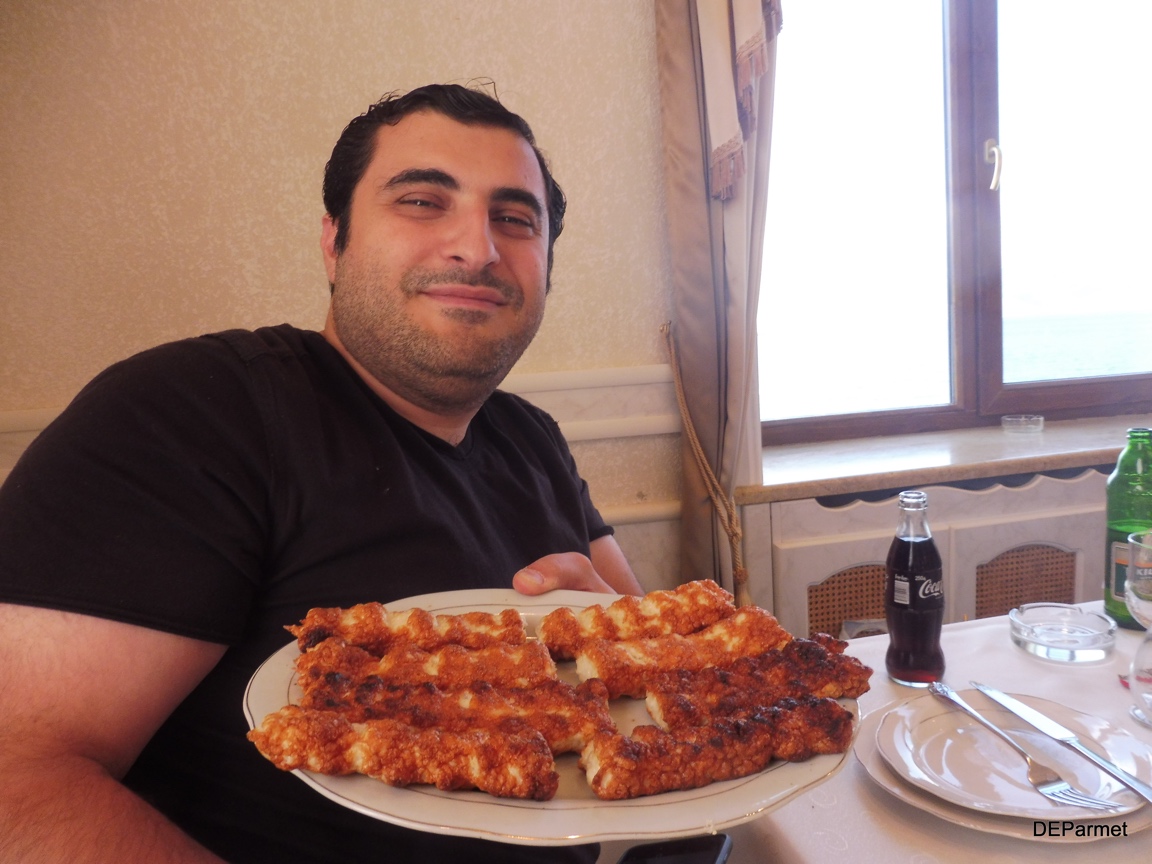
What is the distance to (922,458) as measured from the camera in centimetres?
235

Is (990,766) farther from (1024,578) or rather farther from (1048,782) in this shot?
(1024,578)

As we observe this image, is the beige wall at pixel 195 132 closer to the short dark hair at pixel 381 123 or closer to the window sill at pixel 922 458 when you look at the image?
the short dark hair at pixel 381 123

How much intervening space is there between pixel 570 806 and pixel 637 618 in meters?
0.34

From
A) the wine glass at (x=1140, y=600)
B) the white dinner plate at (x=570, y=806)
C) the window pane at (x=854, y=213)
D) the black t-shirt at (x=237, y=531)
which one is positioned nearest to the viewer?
the white dinner plate at (x=570, y=806)

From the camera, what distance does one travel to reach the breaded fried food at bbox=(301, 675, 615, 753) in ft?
2.31

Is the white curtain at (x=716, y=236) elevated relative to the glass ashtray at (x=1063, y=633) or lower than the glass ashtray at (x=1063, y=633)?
elevated

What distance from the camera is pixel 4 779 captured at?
69 centimetres

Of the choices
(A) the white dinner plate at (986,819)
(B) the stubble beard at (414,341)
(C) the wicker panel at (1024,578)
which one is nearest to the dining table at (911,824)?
(A) the white dinner plate at (986,819)

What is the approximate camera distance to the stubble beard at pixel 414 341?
118 cm

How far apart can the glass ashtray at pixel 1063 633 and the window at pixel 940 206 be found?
1.48m

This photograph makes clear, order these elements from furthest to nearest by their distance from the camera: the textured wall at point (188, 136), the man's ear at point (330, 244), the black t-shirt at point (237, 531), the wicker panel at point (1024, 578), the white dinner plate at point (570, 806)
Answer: the wicker panel at point (1024, 578), the textured wall at point (188, 136), the man's ear at point (330, 244), the black t-shirt at point (237, 531), the white dinner plate at point (570, 806)

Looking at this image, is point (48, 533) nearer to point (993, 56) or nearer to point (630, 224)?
point (630, 224)

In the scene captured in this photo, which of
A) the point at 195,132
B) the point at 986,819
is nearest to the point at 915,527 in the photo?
the point at 986,819

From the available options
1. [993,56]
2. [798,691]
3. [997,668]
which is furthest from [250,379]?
[993,56]
